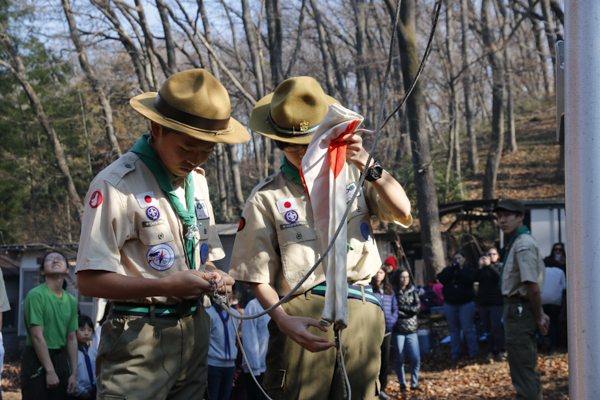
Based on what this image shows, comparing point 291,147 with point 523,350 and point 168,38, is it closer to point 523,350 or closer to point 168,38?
point 523,350

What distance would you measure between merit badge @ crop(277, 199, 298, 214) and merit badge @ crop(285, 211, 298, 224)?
0.02 metres

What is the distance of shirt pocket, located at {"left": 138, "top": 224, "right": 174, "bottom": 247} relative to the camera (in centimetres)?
243

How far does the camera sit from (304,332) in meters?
2.41

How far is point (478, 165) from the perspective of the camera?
91.6 feet

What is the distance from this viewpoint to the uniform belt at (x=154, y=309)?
239 cm

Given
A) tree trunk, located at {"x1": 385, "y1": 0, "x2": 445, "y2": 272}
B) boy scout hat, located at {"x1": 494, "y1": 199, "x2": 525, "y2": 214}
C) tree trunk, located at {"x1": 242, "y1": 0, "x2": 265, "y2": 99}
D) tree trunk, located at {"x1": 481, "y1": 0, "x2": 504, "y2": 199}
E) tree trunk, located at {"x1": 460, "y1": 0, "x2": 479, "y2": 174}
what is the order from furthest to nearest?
1. tree trunk, located at {"x1": 460, "y1": 0, "x2": 479, "y2": 174}
2. tree trunk, located at {"x1": 481, "y1": 0, "x2": 504, "y2": 199}
3. tree trunk, located at {"x1": 242, "y1": 0, "x2": 265, "y2": 99}
4. tree trunk, located at {"x1": 385, "y1": 0, "x2": 445, "y2": 272}
5. boy scout hat, located at {"x1": 494, "y1": 199, "x2": 525, "y2": 214}

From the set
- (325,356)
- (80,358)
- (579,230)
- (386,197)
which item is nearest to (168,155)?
(386,197)

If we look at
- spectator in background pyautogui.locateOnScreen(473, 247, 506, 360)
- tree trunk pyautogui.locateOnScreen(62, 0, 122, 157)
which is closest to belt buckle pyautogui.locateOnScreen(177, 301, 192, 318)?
spectator in background pyautogui.locateOnScreen(473, 247, 506, 360)

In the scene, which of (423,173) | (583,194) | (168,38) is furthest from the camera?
(168,38)

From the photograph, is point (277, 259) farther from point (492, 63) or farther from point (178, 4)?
point (492, 63)

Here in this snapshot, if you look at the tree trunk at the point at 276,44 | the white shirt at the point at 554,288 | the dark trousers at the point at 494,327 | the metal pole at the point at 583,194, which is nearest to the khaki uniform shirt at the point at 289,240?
the metal pole at the point at 583,194

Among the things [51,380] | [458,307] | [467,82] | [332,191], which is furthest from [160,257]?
[467,82]

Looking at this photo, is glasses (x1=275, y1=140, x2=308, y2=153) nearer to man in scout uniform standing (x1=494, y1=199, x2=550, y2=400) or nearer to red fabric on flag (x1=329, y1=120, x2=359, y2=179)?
red fabric on flag (x1=329, y1=120, x2=359, y2=179)

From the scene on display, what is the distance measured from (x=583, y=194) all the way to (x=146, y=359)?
176 cm
